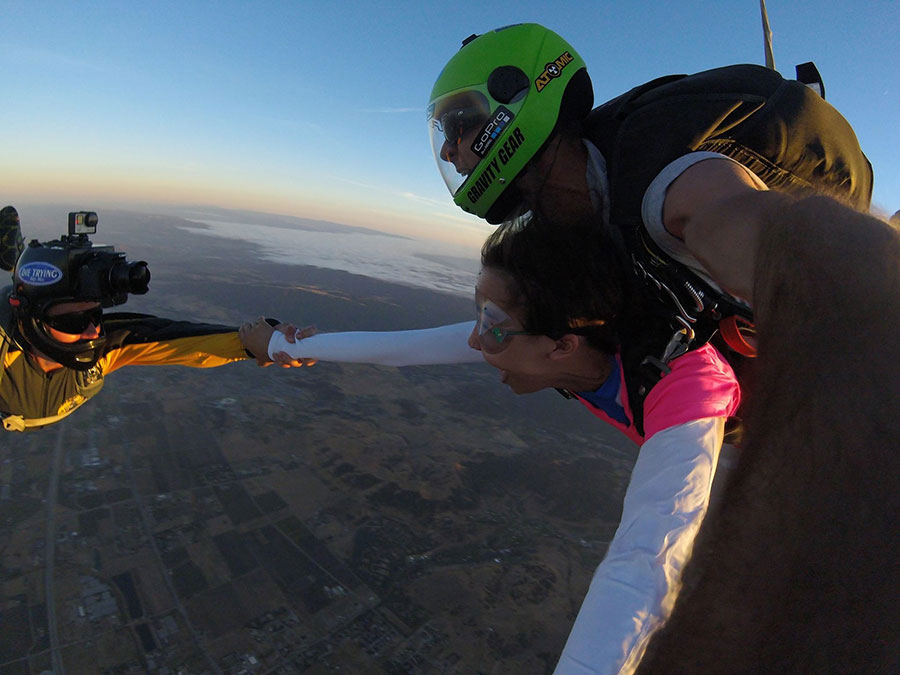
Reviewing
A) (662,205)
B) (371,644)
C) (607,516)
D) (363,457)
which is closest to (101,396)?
(363,457)

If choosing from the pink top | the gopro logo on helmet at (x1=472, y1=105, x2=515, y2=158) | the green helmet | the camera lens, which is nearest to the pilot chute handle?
the pink top

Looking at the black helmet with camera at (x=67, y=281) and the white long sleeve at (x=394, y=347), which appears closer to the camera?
the white long sleeve at (x=394, y=347)

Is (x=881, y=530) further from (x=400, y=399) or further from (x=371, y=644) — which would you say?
(x=400, y=399)

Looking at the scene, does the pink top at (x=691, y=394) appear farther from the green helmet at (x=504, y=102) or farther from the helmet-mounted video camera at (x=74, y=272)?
the helmet-mounted video camera at (x=74, y=272)

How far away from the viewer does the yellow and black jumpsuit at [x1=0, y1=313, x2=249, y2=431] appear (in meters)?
3.51

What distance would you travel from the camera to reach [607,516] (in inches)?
1490

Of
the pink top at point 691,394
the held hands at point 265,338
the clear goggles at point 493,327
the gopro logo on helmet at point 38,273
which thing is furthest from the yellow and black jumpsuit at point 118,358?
the pink top at point 691,394

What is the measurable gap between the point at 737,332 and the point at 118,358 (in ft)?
16.7

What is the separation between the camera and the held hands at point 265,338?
3.61 m

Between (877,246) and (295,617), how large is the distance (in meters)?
31.5

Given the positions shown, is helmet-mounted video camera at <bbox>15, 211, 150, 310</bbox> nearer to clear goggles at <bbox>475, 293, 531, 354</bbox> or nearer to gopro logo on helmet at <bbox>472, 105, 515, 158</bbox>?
clear goggles at <bbox>475, 293, 531, 354</bbox>

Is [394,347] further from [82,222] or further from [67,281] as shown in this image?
[82,222]

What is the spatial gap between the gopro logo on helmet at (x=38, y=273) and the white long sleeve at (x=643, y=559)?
13.8 feet

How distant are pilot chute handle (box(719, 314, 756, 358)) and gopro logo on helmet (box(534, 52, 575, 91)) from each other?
1420 millimetres
